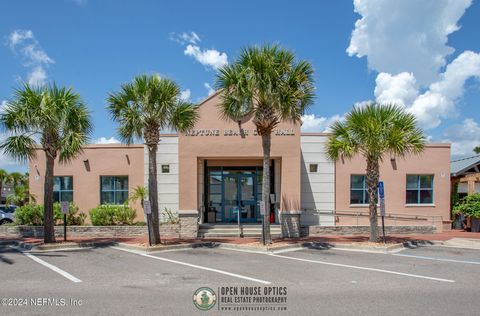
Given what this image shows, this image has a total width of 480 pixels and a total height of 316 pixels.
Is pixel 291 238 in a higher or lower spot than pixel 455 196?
lower

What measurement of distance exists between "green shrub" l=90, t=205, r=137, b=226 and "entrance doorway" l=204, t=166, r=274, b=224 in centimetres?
397

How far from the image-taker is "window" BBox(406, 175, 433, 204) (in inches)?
829

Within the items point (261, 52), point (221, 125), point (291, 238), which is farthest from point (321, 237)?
point (261, 52)

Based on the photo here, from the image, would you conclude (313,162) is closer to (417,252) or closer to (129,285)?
(417,252)

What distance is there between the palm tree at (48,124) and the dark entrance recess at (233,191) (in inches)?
292

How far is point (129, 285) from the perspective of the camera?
902 centimetres

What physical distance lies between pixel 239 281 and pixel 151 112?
773cm

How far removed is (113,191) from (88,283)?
12.6m

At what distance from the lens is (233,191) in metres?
21.3

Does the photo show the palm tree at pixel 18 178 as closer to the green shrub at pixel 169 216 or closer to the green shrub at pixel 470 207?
the green shrub at pixel 169 216

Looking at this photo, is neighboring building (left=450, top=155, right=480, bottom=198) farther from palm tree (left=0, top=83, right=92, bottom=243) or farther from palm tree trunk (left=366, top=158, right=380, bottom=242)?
palm tree (left=0, top=83, right=92, bottom=243)

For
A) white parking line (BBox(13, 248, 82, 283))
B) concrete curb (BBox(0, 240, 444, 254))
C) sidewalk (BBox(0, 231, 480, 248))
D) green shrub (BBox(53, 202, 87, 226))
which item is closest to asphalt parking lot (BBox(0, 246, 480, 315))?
white parking line (BBox(13, 248, 82, 283))

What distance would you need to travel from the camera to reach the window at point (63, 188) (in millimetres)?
21438

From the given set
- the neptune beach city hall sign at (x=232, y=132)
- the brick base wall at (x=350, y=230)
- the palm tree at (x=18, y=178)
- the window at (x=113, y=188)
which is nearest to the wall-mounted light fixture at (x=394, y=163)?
the brick base wall at (x=350, y=230)
